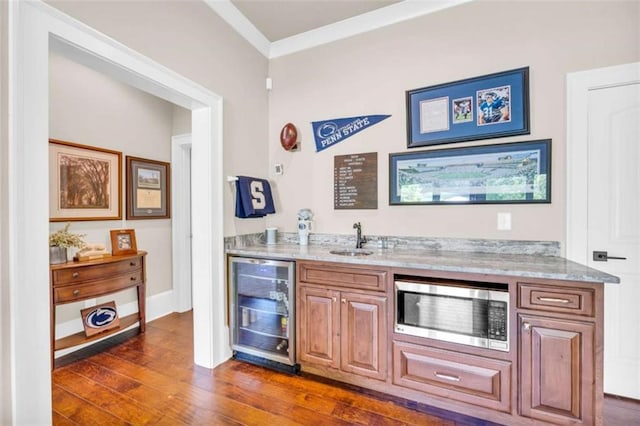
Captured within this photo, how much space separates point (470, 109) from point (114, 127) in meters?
3.50

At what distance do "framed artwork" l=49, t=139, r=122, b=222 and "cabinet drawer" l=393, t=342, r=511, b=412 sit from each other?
3.07 meters

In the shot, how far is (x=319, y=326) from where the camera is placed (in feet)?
7.29

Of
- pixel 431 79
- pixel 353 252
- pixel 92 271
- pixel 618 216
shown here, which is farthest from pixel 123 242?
pixel 618 216

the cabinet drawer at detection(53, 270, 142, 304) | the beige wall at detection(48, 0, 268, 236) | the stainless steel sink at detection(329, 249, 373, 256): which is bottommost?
the cabinet drawer at detection(53, 270, 142, 304)

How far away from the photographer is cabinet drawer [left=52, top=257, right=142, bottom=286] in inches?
93.7

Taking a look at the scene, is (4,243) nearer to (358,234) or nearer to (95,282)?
(95,282)

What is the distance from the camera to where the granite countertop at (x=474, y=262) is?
5.17 feet

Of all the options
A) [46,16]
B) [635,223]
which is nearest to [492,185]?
[635,223]

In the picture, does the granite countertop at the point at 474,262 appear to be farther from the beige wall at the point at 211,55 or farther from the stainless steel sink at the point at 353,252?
the beige wall at the point at 211,55

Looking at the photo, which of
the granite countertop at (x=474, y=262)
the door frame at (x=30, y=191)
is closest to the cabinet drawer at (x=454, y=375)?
the granite countertop at (x=474, y=262)

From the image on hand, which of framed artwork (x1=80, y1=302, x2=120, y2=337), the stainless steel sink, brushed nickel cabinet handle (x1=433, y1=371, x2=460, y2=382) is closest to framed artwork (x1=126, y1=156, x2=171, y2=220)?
framed artwork (x1=80, y1=302, x2=120, y2=337)

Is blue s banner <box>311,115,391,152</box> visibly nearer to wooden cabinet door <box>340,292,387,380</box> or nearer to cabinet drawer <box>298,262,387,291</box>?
cabinet drawer <box>298,262,387,291</box>

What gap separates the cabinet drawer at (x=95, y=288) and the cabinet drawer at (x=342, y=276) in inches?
73.4

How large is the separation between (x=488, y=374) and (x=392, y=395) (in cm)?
66
